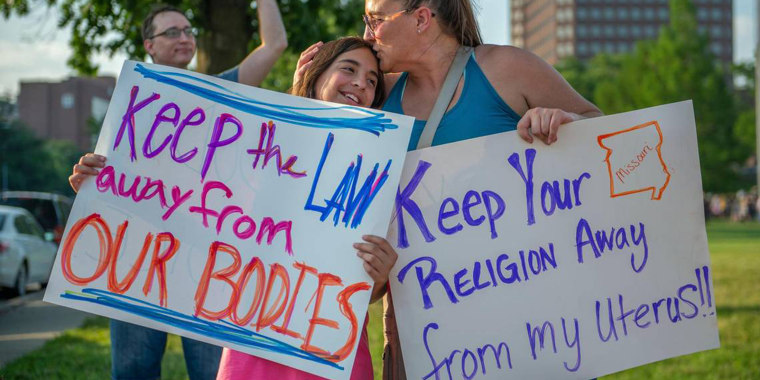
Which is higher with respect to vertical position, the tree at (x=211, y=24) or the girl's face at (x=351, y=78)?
the tree at (x=211, y=24)

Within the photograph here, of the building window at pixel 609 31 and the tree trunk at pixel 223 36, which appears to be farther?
the building window at pixel 609 31

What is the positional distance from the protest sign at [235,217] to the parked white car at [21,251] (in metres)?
10.8

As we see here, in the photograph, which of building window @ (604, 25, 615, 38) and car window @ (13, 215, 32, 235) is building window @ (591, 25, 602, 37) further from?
car window @ (13, 215, 32, 235)

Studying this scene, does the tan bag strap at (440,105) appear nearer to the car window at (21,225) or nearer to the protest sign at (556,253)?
the protest sign at (556,253)

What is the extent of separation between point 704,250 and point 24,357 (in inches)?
244

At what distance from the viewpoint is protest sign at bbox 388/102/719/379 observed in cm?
264

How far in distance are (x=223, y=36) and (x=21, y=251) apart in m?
6.00

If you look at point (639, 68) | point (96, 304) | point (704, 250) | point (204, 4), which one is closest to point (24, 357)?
point (204, 4)

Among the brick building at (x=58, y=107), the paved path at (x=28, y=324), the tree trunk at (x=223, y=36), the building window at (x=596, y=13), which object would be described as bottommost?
the paved path at (x=28, y=324)

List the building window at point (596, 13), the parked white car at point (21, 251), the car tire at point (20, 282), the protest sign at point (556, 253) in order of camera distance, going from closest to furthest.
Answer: the protest sign at point (556, 253) → the parked white car at point (21, 251) → the car tire at point (20, 282) → the building window at point (596, 13)

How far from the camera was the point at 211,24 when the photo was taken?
9328 millimetres

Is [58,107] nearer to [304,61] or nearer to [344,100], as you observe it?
[304,61]

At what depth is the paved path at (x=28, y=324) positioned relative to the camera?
8242 millimetres

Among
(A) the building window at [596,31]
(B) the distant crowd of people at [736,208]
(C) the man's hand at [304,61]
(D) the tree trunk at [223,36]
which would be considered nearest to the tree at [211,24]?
(D) the tree trunk at [223,36]
